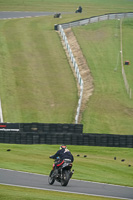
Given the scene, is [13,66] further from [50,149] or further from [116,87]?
Answer: [50,149]

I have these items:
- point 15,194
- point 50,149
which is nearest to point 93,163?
point 50,149

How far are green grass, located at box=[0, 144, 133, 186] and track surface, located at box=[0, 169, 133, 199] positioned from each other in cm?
113

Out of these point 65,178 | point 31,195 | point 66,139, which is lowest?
point 66,139

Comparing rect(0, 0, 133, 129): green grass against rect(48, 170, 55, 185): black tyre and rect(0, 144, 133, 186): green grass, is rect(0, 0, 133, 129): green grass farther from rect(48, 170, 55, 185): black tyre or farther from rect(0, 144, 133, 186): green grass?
rect(48, 170, 55, 185): black tyre

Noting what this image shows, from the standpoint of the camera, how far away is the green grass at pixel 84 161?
24531 millimetres

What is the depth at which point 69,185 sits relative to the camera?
70.2 feet

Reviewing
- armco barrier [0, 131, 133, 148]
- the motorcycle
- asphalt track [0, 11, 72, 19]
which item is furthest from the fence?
asphalt track [0, 11, 72, 19]

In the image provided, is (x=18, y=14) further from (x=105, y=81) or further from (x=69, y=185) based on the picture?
(x=69, y=185)

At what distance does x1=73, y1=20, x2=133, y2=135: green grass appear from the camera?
4206cm

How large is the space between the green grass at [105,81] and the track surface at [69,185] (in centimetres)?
1739

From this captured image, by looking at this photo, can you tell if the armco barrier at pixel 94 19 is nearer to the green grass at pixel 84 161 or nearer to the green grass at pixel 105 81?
the green grass at pixel 105 81

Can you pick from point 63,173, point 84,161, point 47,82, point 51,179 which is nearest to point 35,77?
point 47,82

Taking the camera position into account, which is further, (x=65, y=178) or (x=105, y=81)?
(x=105, y=81)

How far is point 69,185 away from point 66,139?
11.9m
